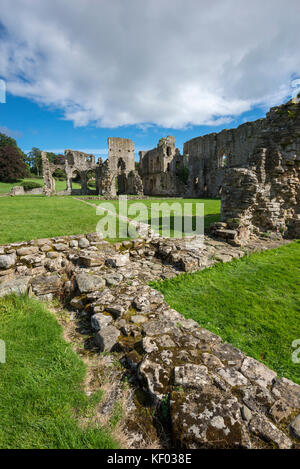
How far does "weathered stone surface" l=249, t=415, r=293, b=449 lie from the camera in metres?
1.66

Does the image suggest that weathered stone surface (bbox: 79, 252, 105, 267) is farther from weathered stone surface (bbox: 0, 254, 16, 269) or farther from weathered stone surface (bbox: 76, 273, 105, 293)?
weathered stone surface (bbox: 0, 254, 16, 269)

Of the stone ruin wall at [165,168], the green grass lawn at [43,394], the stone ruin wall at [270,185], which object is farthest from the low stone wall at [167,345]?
the stone ruin wall at [165,168]

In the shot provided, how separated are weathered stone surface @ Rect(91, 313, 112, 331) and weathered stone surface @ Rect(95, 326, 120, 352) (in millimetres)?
127

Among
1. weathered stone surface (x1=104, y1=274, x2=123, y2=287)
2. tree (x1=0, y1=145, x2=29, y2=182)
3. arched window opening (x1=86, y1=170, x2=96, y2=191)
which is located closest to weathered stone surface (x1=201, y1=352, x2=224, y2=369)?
weathered stone surface (x1=104, y1=274, x2=123, y2=287)

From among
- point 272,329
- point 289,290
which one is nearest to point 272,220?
point 289,290


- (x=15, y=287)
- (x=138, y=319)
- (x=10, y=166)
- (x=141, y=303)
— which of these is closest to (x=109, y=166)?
(x=10, y=166)

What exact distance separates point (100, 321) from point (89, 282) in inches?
51.2

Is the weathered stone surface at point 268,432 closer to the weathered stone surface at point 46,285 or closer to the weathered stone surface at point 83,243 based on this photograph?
the weathered stone surface at point 46,285

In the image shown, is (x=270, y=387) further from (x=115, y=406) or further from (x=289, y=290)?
(x=289, y=290)

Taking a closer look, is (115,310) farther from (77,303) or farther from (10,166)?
(10,166)

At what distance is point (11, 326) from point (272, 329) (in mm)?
4338

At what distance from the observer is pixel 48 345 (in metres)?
2.99

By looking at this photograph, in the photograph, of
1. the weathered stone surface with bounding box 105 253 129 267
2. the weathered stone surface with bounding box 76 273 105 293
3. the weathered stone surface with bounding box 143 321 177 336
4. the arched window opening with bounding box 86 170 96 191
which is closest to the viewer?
the weathered stone surface with bounding box 143 321 177 336

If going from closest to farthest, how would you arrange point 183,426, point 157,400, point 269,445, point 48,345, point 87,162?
point 269,445, point 183,426, point 157,400, point 48,345, point 87,162
